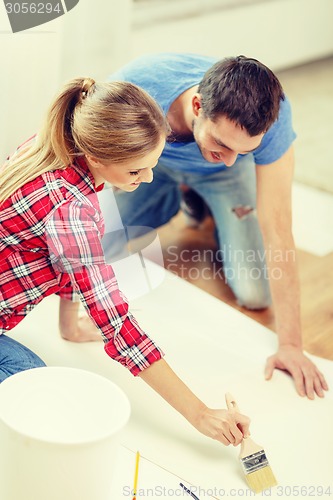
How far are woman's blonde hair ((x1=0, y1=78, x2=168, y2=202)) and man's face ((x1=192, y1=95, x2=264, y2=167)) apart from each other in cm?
9

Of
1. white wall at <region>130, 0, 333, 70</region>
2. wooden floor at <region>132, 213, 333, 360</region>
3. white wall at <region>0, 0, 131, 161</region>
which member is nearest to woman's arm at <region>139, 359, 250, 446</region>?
wooden floor at <region>132, 213, 333, 360</region>

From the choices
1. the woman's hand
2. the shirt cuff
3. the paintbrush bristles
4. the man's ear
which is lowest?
the paintbrush bristles

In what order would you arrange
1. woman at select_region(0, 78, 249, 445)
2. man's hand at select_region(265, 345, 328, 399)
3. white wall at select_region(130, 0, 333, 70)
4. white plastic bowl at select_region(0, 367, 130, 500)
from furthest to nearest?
white wall at select_region(130, 0, 333, 70), man's hand at select_region(265, 345, 328, 399), woman at select_region(0, 78, 249, 445), white plastic bowl at select_region(0, 367, 130, 500)

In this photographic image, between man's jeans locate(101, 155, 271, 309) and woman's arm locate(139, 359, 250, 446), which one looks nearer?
woman's arm locate(139, 359, 250, 446)

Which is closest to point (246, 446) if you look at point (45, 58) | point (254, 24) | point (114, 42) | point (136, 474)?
point (136, 474)

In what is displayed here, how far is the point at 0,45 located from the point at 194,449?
0.67 m

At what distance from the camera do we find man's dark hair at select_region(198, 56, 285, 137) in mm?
793

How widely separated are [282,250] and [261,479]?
0.36 meters

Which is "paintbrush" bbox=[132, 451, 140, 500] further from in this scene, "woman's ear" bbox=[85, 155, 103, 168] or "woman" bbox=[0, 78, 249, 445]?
"woman's ear" bbox=[85, 155, 103, 168]

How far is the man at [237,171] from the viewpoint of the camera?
823mm

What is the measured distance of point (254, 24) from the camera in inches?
66.8

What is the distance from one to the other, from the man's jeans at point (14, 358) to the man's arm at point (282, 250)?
332 millimetres

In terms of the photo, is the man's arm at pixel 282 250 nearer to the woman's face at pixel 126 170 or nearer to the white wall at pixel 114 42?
the white wall at pixel 114 42

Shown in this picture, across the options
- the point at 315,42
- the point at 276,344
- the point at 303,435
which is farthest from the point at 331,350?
the point at 315,42
